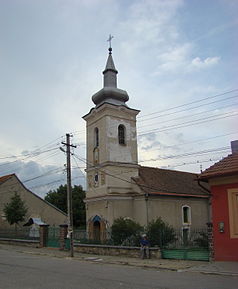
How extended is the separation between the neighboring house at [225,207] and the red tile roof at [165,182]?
14016 mm

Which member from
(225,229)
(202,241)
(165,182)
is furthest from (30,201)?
(225,229)

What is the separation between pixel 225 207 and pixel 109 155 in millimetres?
16182

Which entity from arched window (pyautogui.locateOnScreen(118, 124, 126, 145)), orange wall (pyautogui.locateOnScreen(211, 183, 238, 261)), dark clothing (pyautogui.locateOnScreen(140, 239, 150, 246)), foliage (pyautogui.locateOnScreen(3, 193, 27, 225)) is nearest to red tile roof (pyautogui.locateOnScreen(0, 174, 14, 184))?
foliage (pyautogui.locateOnScreen(3, 193, 27, 225))

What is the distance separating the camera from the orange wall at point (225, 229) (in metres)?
14.7

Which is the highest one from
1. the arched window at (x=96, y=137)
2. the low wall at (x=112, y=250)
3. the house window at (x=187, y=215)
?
the arched window at (x=96, y=137)

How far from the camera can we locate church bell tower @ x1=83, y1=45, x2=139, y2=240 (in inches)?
1165

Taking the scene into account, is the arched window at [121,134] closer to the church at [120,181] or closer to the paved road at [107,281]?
the church at [120,181]

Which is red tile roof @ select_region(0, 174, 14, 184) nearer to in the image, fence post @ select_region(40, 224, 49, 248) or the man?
fence post @ select_region(40, 224, 49, 248)

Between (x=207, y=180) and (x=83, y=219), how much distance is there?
42.6 m

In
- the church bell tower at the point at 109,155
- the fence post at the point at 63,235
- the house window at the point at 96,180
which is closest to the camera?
the fence post at the point at 63,235

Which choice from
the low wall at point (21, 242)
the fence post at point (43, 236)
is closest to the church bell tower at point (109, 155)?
the fence post at point (43, 236)

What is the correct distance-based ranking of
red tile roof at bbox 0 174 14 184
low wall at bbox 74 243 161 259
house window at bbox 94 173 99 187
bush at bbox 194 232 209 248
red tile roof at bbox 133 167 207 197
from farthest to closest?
red tile roof at bbox 0 174 14 184
house window at bbox 94 173 99 187
red tile roof at bbox 133 167 207 197
low wall at bbox 74 243 161 259
bush at bbox 194 232 209 248

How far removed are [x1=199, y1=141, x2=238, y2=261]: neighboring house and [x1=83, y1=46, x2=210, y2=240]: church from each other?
44.4 feet

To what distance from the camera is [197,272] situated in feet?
43.6
